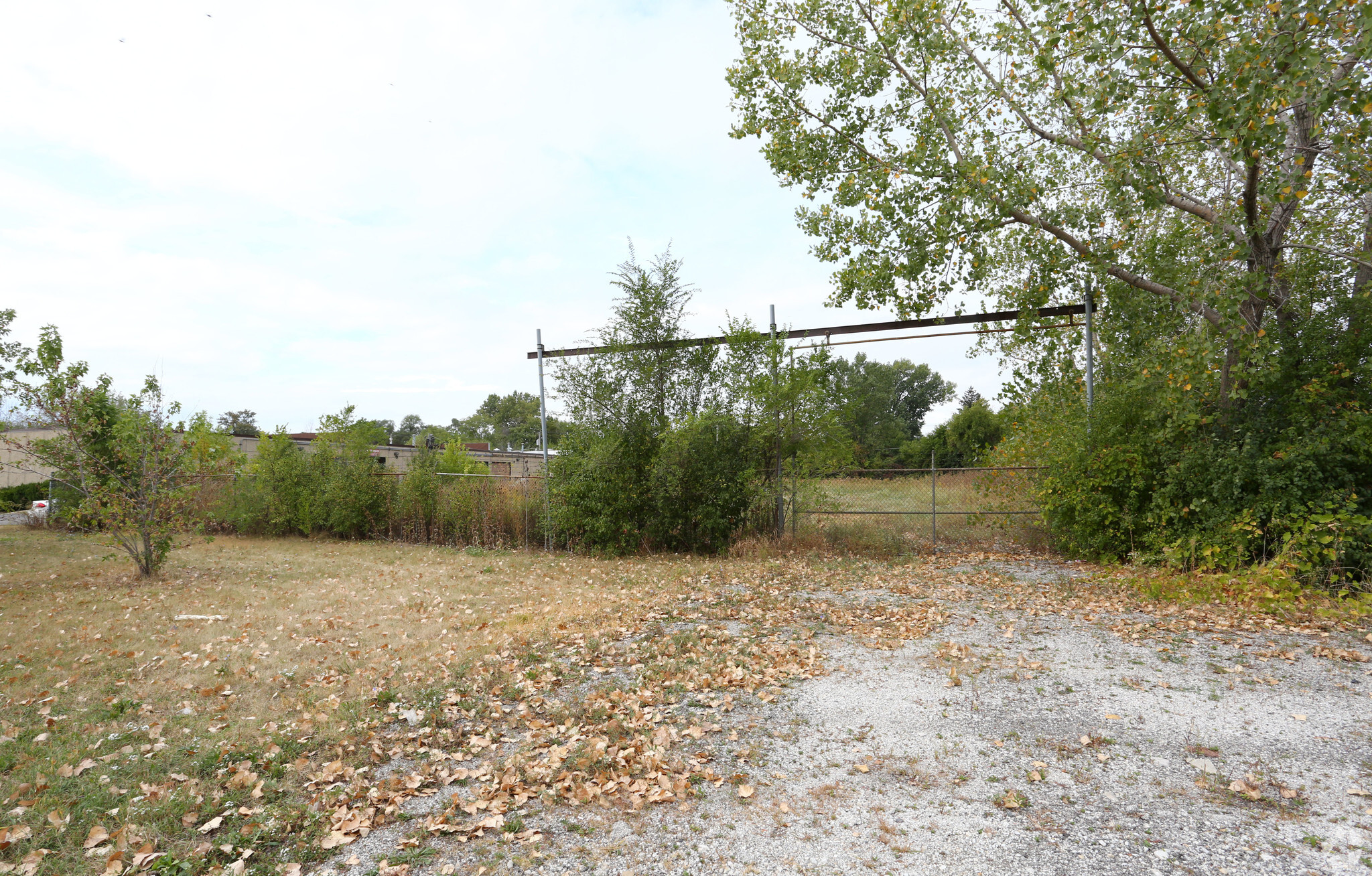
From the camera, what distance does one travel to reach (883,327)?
412 inches

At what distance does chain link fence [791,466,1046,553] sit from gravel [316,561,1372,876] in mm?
5131

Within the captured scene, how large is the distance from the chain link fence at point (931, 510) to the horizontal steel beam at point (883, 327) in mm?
2131

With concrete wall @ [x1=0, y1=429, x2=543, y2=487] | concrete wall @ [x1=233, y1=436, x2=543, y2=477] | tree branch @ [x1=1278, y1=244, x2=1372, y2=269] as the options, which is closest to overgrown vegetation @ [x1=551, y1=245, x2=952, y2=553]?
tree branch @ [x1=1278, y1=244, x2=1372, y2=269]

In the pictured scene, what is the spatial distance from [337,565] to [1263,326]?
12.6m

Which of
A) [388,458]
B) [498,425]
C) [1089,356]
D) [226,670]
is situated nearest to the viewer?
[226,670]

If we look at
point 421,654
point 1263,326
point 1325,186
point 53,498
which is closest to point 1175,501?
point 1263,326

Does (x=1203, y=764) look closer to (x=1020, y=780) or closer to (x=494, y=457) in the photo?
(x=1020, y=780)

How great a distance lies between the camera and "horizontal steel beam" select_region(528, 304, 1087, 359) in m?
9.75

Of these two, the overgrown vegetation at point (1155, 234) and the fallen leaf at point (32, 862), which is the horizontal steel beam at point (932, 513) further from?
the fallen leaf at point (32, 862)

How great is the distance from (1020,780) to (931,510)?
26.0ft

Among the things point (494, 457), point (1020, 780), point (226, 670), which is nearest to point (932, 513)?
point (1020, 780)

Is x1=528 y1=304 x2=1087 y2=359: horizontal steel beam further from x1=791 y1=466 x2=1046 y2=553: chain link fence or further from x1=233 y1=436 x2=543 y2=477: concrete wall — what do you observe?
x1=233 y1=436 x2=543 y2=477: concrete wall

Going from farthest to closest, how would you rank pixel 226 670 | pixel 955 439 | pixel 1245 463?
pixel 955 439 < pixel 1245 463 < pixel 226 670

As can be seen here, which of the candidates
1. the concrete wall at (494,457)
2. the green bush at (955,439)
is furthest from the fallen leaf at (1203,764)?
the concrete wall at (494,457)
